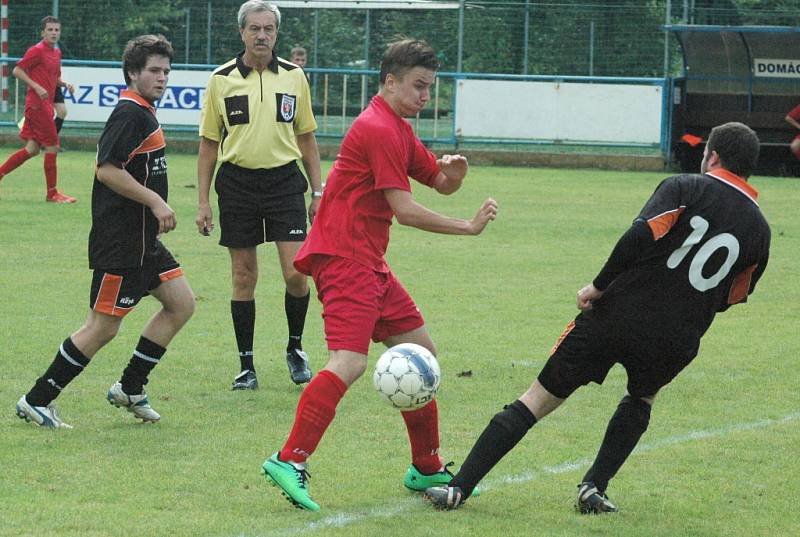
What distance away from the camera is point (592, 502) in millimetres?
5320

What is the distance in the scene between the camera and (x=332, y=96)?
26781 mm

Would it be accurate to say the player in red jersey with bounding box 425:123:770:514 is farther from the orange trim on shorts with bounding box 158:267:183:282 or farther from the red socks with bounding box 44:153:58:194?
the red socks with bounding box 44:153:58:194

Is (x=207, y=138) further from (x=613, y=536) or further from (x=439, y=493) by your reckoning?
(x=613, y=536)

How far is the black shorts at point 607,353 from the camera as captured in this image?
5168 mm

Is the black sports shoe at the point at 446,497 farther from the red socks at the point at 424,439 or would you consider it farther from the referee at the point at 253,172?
the referee at the point at 253,172

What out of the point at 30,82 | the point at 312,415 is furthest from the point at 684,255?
the point at 30,82

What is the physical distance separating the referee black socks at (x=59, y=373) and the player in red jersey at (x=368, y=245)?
153 cm

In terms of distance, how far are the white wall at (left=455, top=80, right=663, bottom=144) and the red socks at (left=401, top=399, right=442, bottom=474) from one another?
65.0ft

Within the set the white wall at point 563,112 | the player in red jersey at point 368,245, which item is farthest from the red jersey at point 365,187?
the white wall at point 563,112

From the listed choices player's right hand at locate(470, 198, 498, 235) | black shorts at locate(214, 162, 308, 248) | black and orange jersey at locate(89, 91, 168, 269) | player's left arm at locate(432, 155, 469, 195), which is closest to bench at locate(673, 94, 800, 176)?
black shorts at locate(214, 162, 308, 248)

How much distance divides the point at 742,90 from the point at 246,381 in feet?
60.6

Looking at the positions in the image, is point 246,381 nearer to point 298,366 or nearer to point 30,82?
point 298,366

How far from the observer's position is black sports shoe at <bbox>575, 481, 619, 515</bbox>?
5.32m

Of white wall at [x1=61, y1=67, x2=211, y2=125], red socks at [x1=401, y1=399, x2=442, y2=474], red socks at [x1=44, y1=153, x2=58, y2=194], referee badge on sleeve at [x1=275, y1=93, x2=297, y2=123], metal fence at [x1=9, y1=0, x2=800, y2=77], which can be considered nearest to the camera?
red socks at [x1=401, y1=399, x2=442, y2=474]
